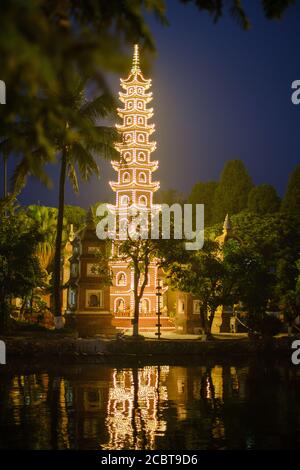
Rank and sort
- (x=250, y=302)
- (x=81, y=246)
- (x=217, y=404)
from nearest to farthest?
1. (x=217, y=404)
2. (x=250, y=302)
3. (x=81, y=246)

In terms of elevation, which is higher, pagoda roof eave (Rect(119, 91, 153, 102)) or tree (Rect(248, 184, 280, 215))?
pagoda roof eave (Rect(119, 91, 153, 102))

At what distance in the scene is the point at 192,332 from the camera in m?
39.3

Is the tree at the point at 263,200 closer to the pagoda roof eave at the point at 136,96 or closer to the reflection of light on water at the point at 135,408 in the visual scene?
the pagoda roof eave at the point at 136,96

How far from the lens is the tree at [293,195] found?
58.2m

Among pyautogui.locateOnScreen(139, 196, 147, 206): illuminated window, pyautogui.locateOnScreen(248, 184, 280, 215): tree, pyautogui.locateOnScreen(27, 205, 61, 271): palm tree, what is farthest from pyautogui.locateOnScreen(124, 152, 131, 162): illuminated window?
pyautogui.locateOnScreen(248, 184, 280, 215): tree

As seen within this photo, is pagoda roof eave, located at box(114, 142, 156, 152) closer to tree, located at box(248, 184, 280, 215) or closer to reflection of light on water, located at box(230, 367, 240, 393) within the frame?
tree, located at box(248, 184, 280, 215)

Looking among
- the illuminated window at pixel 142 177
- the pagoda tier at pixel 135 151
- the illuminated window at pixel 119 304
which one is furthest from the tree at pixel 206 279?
the illuminated window at pixel 142 177

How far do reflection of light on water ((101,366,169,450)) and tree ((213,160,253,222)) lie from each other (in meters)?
45.4

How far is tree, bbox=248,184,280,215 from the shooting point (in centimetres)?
6272

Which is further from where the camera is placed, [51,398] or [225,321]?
[225,321]

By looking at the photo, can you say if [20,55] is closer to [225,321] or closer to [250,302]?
[250,302]

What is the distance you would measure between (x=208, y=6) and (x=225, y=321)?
1336 inches

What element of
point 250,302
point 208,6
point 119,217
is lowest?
point 250,302
